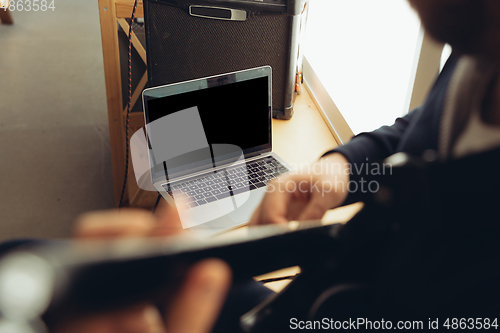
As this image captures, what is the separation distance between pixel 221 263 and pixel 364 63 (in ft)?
2.79

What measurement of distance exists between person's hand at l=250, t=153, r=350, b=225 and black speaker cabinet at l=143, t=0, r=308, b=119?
625 millimetres

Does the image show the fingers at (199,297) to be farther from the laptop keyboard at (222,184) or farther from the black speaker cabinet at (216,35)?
the black speaker cabinet at (216,35)

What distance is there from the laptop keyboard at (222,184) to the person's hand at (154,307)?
0.55 metres

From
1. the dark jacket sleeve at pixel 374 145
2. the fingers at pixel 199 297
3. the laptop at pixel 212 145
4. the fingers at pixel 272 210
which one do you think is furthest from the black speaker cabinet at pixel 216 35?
the fingers at pixel 199 297

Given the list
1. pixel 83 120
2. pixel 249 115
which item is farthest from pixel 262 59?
pixel 83 120

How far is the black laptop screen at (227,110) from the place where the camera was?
792 millimetres

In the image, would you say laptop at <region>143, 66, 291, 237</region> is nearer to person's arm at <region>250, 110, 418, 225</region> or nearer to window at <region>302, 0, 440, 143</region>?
window at <region>302, 0, 440, 143</region>

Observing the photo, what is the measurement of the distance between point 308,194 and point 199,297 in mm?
198

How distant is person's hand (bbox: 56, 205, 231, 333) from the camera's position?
0.20 m

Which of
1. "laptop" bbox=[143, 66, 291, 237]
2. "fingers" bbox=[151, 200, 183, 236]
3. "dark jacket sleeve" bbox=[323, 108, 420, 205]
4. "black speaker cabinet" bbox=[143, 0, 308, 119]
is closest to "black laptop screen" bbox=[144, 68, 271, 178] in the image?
"laptop" bbox=[143, 66, 291, 237]

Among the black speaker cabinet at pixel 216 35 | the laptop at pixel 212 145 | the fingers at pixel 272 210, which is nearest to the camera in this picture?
the fingers at pixel 272 210

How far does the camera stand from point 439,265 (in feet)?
0.74

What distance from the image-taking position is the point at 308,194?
39 centimetres

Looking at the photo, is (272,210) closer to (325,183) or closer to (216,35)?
(325,183)
